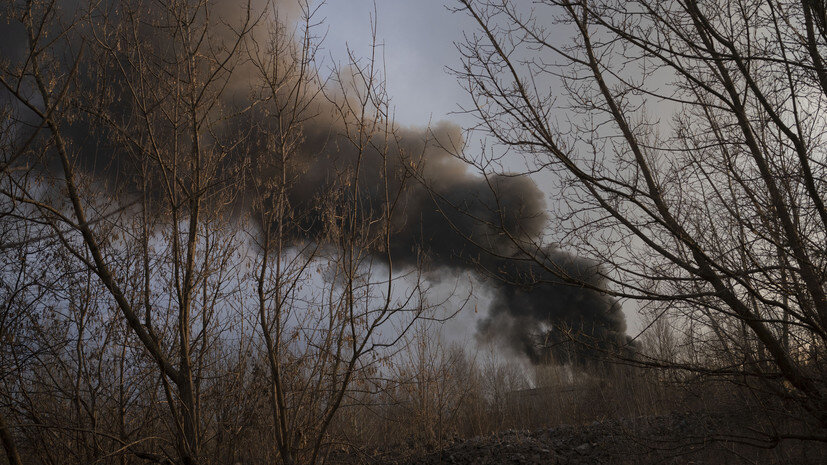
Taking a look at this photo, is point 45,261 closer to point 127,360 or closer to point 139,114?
point 127,360

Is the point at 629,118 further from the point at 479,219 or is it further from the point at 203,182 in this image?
the point at 203,182

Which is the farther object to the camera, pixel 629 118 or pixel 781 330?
pixel 781 330

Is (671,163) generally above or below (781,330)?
above

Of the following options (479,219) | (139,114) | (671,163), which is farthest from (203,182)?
(671,163)

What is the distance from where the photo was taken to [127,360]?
5.79m

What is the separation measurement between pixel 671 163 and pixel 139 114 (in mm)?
4652

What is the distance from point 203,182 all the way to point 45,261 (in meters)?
3.28

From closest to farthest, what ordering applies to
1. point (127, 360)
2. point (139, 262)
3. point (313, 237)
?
1. point (313, 237)
2. point (127, 360)
3. point (139, 262)

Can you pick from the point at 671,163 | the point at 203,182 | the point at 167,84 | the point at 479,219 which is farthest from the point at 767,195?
the point at 167,84

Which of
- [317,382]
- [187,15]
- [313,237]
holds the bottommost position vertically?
[317,382]

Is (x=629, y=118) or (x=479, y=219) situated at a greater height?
(x=629, y=118)

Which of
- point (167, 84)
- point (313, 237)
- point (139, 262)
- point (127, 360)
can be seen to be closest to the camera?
point (167, 84)

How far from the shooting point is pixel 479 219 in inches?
169

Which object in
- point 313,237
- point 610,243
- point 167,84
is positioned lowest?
point 610,243
